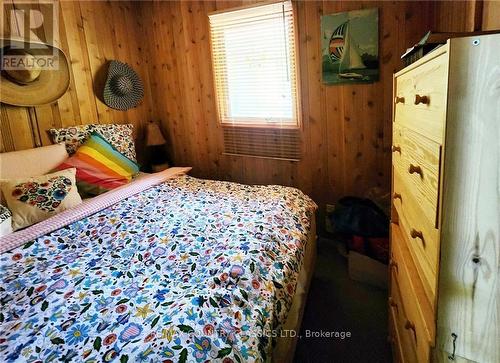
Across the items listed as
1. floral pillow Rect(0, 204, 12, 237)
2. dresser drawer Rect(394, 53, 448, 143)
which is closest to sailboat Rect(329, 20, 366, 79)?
dresser drawer Rect(394, 53, 448, 143)

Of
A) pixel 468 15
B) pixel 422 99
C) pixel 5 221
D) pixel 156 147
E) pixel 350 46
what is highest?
pixel 350 46

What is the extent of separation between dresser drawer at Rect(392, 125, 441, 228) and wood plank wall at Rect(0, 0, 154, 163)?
8.24 ft

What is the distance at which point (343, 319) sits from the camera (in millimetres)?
1807

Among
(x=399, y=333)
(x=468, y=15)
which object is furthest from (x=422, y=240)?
(x=468, y=15)

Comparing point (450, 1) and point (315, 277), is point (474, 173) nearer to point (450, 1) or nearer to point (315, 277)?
point (450, 1)

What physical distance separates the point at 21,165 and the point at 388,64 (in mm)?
2607

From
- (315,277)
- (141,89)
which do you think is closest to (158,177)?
(141,89)

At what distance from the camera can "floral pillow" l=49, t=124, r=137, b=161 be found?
239cm

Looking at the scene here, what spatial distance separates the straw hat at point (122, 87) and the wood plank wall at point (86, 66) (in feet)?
0.25

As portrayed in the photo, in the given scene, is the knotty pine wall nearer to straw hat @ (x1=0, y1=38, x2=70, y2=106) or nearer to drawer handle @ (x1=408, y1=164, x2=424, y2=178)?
straw hat @ (x1=0, y1=38, x2=70, y2=106)

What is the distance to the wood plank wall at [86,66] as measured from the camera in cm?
224

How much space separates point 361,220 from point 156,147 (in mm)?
2241

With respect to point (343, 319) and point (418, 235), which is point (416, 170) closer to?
point (418, 235)

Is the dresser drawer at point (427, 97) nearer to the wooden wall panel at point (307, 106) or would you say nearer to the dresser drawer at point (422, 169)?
the dresser drawer at point (422, 169)
